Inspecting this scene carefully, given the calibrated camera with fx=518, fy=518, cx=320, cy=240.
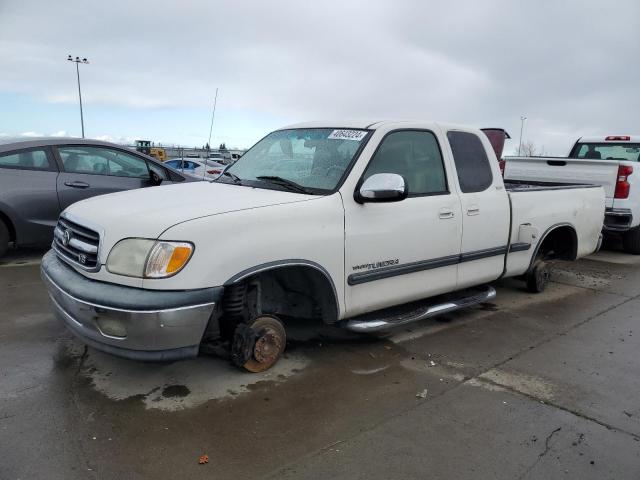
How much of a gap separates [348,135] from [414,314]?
153 centimetres

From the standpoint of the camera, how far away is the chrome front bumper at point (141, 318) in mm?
2932

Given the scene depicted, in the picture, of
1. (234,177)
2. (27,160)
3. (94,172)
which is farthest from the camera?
(94,172)

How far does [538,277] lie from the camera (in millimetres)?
5859

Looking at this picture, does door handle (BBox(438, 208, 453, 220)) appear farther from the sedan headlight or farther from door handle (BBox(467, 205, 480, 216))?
the sedan headlight

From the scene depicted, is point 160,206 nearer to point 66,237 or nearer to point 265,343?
point 66,237

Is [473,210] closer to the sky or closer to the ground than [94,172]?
closer to the ground

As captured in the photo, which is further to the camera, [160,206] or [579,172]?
[579,172]

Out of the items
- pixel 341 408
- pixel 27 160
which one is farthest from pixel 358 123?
pixel 27 160

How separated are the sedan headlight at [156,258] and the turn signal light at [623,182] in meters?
6.75

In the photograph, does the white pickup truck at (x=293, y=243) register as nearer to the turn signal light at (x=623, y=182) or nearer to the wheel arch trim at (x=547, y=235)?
the wheel arch trim at (x=547, y=235)

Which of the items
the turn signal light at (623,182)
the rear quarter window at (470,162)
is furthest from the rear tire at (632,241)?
the rear quarter window at (470,162)

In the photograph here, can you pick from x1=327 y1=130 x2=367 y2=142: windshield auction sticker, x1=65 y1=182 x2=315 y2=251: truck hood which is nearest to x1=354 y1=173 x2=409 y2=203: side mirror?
x1=65 y1=182 x2=315 y2=251: truck hood

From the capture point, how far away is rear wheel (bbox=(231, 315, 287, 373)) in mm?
3459

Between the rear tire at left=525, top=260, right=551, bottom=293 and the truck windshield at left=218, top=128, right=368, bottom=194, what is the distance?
2.94 meters
